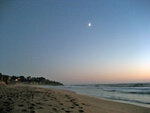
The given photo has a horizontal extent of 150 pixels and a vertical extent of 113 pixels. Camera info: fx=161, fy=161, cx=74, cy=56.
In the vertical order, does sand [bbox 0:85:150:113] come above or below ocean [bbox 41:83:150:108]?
above

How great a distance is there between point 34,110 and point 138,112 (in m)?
5.47

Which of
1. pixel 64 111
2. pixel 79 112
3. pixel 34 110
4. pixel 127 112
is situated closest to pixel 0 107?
pixel 34 110

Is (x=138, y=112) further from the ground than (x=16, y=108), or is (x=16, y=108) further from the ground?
(x=16, y=108)

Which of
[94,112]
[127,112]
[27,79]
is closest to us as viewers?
[94,112]

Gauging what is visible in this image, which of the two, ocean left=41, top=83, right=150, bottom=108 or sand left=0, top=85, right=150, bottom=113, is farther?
ocean left=41, top=83, right=150, bottom=108

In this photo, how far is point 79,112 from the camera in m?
5.82

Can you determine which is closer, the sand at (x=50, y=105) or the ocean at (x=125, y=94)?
the sand at (x=50, y=105)

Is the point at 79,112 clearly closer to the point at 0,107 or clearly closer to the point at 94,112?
the point at 94,112

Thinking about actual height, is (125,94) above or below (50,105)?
below

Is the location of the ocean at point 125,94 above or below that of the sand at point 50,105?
below

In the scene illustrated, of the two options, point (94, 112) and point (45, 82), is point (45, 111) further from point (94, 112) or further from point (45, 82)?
point (45, 82)

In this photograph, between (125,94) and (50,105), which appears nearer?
(50,105)

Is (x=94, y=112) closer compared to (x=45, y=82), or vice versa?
(x=94, y=112)

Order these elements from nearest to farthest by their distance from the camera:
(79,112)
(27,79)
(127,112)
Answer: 1. (79,112)
2. (127,112)
3. (27,79)
